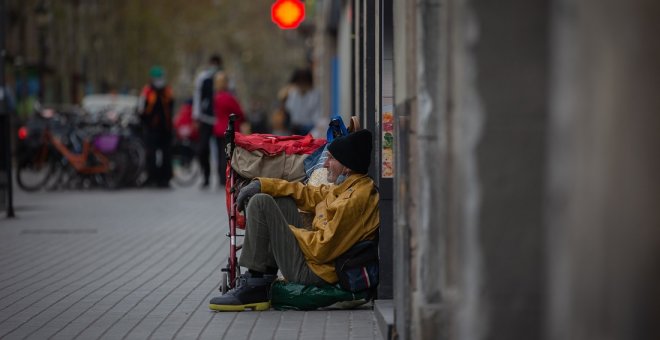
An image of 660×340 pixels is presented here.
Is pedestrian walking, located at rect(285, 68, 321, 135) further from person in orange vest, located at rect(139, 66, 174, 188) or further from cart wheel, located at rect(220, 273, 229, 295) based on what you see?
cart wheel, located at rect(220, 273, 229, 295)

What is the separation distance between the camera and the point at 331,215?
8.62 metres

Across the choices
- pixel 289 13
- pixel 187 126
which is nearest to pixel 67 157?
pixel 187 126

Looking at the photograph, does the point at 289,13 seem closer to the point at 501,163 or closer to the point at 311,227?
the point at 311,227

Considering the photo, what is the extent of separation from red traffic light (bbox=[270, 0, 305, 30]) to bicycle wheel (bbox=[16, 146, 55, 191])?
15.5ft

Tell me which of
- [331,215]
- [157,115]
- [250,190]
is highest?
[157,115]

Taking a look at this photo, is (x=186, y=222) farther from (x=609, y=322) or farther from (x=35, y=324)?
(x=609, y=322)

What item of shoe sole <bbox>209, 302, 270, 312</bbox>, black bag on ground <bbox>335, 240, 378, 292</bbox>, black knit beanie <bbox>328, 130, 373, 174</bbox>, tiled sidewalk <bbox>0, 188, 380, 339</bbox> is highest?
black knit beanie <bbox>328, 130, 373, 174</bbox>

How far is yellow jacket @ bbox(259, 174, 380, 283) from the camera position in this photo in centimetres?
858

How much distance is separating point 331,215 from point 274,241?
1.22 feet

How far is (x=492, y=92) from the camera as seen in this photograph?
15.3 ft

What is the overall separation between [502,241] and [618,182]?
118 cm

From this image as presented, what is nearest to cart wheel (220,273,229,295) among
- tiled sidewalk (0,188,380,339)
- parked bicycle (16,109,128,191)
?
tiled sidewalk (0,188,380,339)

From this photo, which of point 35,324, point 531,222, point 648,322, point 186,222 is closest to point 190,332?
point 35,324

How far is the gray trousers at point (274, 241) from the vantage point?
28.2ft
